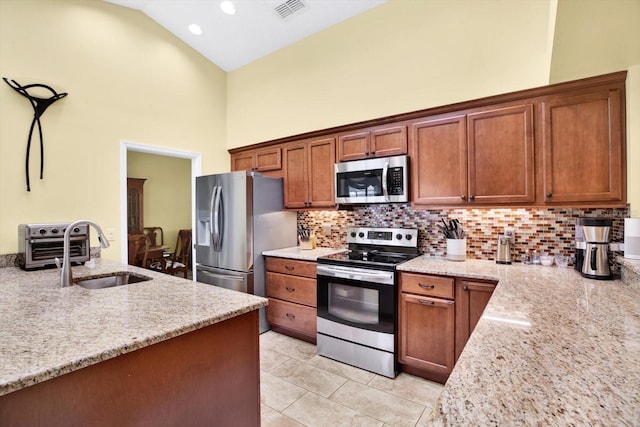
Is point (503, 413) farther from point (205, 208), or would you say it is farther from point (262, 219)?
point (205, 208)

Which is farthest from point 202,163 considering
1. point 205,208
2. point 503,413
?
point 503,413

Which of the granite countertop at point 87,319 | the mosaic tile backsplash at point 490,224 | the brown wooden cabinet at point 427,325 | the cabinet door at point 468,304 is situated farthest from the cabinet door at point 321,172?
the granite countertop at point 87,319

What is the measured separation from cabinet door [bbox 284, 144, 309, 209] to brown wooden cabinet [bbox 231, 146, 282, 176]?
0.14 meters

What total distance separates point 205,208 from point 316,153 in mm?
1401

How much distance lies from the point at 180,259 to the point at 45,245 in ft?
10.2

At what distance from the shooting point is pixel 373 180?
292 cm

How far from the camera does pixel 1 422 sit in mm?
827

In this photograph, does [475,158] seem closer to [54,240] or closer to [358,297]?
[358,297]

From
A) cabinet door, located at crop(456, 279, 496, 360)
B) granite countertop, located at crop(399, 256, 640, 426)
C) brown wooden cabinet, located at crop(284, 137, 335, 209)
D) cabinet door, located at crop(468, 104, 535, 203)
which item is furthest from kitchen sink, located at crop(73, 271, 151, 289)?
cabinet door, located at crop(468, 104, 535, 203)

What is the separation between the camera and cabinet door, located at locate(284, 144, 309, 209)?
3465 mm

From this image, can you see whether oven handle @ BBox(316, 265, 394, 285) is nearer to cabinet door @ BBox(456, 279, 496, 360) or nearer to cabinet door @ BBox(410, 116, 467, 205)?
cabinet door @ BBox(456, 279, 496, 360)

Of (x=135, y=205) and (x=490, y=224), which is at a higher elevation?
(x=135, y=205)

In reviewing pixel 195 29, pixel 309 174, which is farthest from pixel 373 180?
pixel 195 29

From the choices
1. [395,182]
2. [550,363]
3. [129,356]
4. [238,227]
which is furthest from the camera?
[238,227]
